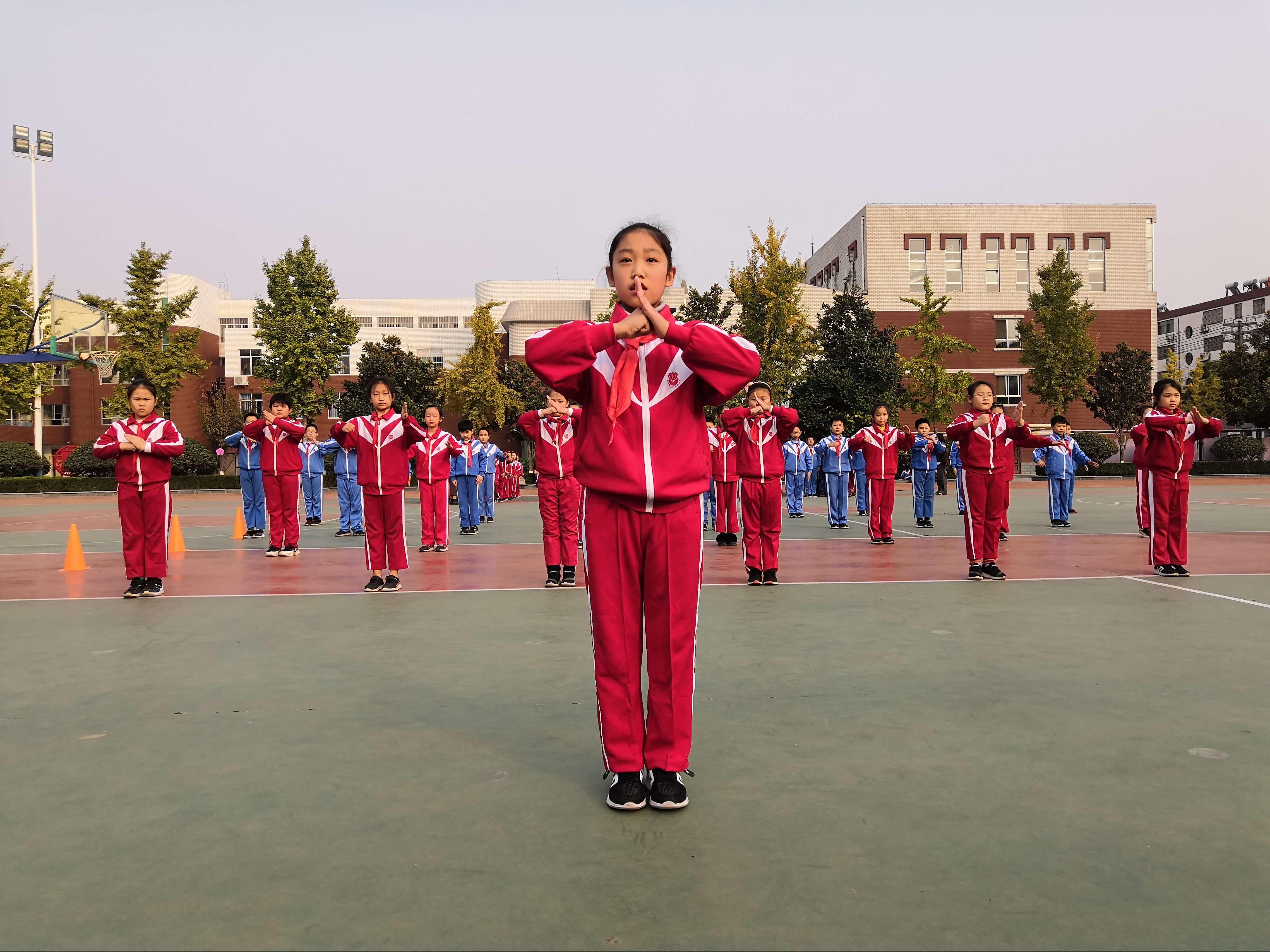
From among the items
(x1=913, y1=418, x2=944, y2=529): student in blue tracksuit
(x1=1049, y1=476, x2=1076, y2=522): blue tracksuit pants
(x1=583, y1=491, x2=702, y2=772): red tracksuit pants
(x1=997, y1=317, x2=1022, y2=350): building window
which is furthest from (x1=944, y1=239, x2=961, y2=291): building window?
(x1=583, y1=491, x2=702, y2=772): red tracksuit pants

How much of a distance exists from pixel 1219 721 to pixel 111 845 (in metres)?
4.17

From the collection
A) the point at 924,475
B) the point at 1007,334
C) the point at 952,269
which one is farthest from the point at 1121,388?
the point at 924,475

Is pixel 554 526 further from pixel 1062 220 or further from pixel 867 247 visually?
pixel 1062 220

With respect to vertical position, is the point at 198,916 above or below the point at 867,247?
below

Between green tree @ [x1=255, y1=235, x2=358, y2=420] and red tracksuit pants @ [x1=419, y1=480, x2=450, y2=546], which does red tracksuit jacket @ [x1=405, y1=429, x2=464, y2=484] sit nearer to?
red tracksuit pants @ [x1=419, y1=480, x2=450, y2=546]

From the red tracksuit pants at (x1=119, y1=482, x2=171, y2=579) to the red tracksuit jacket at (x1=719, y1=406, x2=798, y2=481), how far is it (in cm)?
501

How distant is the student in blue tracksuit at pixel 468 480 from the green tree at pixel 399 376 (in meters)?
27.5

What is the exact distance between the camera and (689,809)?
3256mm

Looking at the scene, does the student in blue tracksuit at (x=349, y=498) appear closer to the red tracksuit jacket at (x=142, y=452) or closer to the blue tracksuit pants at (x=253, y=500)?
the blue tracksuit pants at (x=253, y=500)

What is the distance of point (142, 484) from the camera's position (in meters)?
8.63

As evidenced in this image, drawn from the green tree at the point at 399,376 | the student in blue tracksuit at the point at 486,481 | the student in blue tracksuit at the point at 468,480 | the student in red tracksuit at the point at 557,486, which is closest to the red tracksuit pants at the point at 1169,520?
the student in red tracksuit at the point at 557,486

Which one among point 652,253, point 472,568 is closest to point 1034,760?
point 652,253

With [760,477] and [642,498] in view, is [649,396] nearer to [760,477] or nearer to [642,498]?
[642,498]

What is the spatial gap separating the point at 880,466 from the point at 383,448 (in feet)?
27.1
